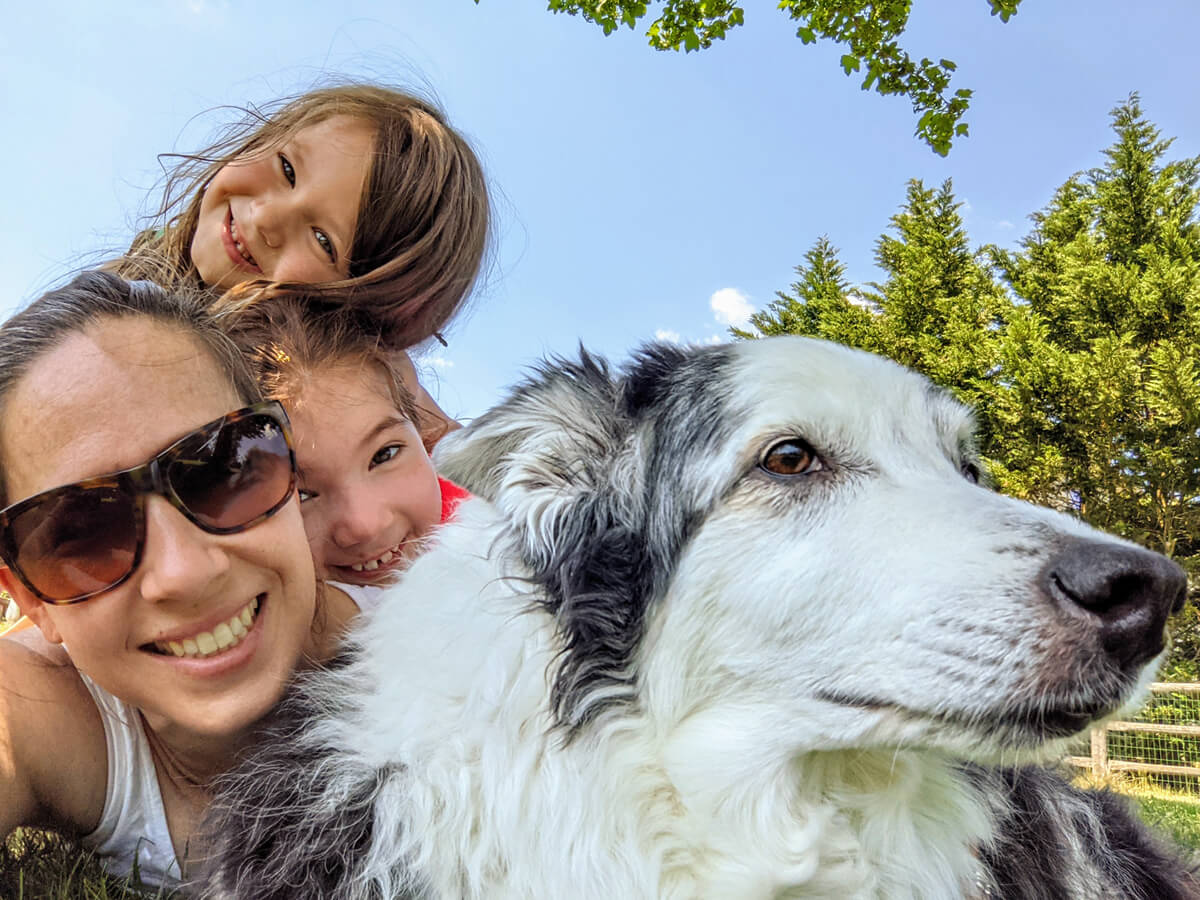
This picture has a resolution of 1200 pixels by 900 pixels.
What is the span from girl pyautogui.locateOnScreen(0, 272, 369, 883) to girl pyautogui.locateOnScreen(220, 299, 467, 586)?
346 mm

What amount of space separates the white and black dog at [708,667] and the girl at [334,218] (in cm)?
159

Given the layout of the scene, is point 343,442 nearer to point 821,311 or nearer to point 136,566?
point 136,566

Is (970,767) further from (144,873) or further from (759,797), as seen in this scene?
(144,873)

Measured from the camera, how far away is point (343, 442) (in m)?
3.04

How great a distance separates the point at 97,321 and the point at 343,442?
0.85 m

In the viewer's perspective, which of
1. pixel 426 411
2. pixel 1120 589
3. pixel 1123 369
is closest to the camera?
pixel 1120 589

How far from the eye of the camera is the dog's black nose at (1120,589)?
159 centimetres

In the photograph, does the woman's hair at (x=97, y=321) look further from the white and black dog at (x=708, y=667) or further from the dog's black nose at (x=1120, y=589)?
the dog's black nose at (x=1120, y=589)

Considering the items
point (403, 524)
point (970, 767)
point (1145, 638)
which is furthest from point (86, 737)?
point (1145, 638)

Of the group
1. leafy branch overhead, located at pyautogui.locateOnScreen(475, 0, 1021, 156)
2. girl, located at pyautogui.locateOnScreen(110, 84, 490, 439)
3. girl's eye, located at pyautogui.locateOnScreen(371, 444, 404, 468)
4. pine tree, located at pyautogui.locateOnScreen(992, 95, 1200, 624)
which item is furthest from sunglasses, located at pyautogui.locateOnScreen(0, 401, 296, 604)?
pine tree, located at pyautogui.locateOnScreen(992, 95, 1200, 624)

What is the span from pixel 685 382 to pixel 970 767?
1.23m

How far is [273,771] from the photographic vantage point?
222 centimetres

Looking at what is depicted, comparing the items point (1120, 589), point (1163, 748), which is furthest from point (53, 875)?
point (1163, 748)

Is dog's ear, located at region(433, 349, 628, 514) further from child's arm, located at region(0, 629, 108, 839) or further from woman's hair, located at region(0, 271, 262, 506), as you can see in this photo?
child's arm, located at region(0, 629, 108, 839)
